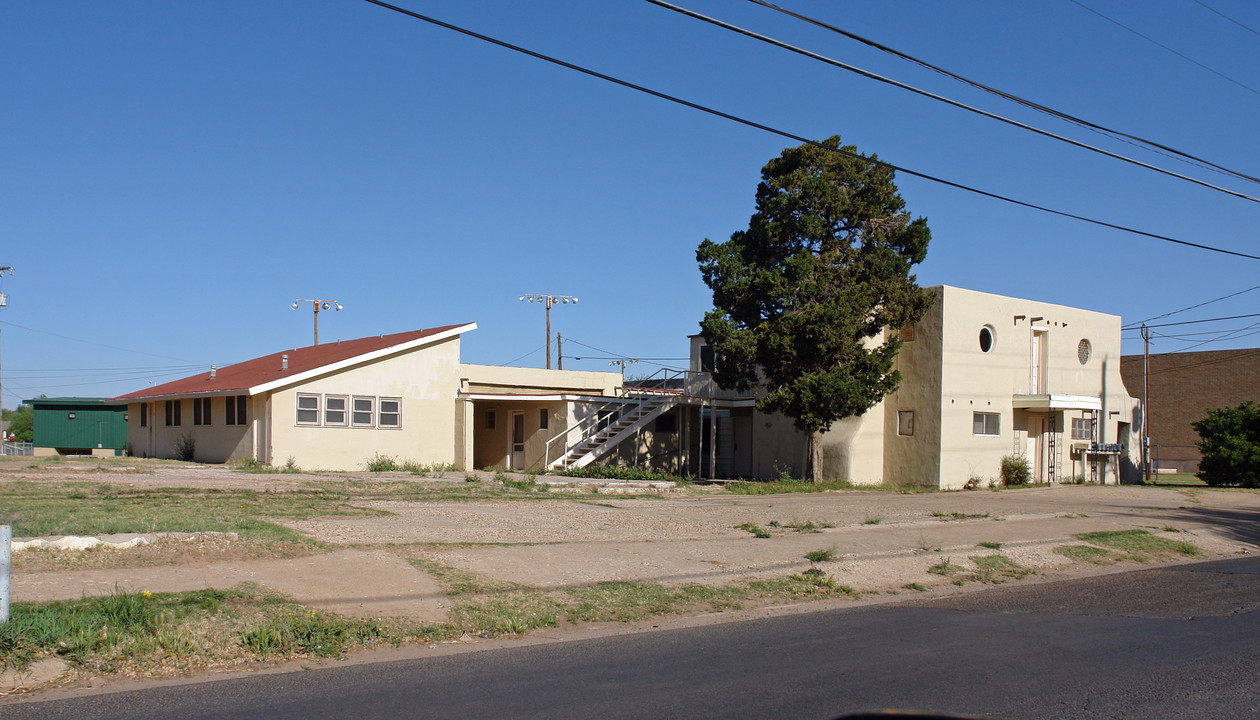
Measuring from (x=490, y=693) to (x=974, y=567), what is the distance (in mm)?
8789

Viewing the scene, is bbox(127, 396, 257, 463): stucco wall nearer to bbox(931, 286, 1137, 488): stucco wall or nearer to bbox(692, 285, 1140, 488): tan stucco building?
bbox(692, 285, 1140, 488): tan stucco building

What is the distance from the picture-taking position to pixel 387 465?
28359mm

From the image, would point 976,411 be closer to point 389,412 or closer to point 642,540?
point 389,412

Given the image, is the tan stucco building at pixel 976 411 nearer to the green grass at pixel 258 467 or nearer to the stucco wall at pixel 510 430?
the stucco wall at pixel 510 430

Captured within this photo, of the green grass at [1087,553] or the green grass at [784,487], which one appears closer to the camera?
the green grass at [1087,553]

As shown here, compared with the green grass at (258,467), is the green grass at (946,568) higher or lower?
lower

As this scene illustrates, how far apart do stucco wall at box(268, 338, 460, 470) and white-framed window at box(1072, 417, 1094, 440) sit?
20990 millimetres

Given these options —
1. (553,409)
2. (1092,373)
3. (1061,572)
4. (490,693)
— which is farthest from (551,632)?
(1092,373)

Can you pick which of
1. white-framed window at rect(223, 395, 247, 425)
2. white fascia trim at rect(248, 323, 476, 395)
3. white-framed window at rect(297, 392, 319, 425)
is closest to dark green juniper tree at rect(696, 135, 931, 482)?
white fascia trim at rect(248, 323, 476, 395)

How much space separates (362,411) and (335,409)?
2.78ft

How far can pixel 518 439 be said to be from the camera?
3347 centimetres

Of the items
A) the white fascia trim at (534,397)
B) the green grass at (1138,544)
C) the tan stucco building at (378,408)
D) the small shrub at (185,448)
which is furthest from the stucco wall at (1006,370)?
the small shrub at (185,448)

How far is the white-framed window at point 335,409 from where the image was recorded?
28.3m

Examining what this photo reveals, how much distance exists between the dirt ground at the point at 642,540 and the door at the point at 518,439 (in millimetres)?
9680
